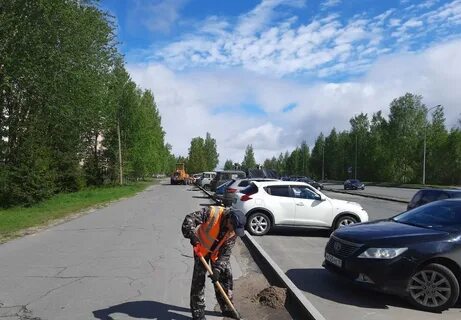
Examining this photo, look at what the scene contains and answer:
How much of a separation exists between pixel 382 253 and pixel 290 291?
1370 mm

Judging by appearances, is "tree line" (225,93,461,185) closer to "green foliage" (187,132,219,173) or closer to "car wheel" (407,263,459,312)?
"green foliage" (187,132,219,173)

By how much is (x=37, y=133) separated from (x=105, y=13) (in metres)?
11.3

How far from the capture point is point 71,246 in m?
11.8

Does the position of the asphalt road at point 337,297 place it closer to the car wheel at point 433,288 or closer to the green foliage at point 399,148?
the car wheel at point 433,288

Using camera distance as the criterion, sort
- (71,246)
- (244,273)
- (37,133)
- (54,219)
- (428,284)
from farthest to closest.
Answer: (37,133) → (54,219) → (71,246) → (244,273) → (428,284)

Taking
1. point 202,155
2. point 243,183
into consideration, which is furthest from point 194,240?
point 202,155

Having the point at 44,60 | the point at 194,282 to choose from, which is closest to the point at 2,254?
the point at 194,282

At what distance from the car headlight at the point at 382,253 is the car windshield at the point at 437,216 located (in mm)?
901

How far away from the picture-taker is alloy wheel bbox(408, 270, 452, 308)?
7.01m

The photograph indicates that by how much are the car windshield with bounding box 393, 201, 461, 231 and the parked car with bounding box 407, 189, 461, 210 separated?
8848 millimetres

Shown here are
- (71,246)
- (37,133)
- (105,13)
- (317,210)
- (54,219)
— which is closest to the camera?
(71,246)

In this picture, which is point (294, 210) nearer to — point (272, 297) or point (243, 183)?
point (243, 183)

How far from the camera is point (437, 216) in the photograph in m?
8.09

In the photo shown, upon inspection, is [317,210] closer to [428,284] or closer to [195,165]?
[428,284]
